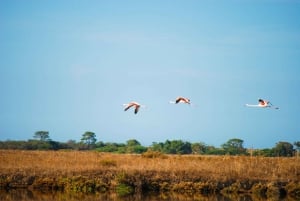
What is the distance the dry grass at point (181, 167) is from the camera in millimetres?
32062

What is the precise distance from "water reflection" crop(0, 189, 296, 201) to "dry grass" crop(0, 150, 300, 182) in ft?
5.40

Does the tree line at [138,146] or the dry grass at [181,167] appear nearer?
the dry grass at [181,167]

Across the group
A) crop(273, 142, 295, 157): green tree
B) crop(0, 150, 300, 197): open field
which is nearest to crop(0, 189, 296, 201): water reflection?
crop(0, 150, 300, 197): open field

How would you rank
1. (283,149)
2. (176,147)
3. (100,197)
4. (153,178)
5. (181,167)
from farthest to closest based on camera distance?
(176,147)
(283,149)
(181,167)
(153,178)
(100,197)

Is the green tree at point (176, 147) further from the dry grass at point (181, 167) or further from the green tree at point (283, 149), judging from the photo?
the dry grass at point (181, 167)

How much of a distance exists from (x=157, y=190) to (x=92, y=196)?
3.54m

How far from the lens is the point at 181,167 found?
33.6 m

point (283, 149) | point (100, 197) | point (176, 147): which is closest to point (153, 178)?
→ point (100, 197)

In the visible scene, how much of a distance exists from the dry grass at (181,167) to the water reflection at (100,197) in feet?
5.40

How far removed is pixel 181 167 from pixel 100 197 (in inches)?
235

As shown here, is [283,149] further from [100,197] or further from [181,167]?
[100,197]

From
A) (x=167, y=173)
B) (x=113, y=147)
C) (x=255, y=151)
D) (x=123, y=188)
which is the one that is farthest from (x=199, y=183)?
(x=113, y=147)

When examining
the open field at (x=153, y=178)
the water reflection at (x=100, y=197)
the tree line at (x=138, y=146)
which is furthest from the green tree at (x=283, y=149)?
the water reflection at (x=100, y=197)

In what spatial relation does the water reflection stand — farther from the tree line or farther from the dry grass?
the tree line
